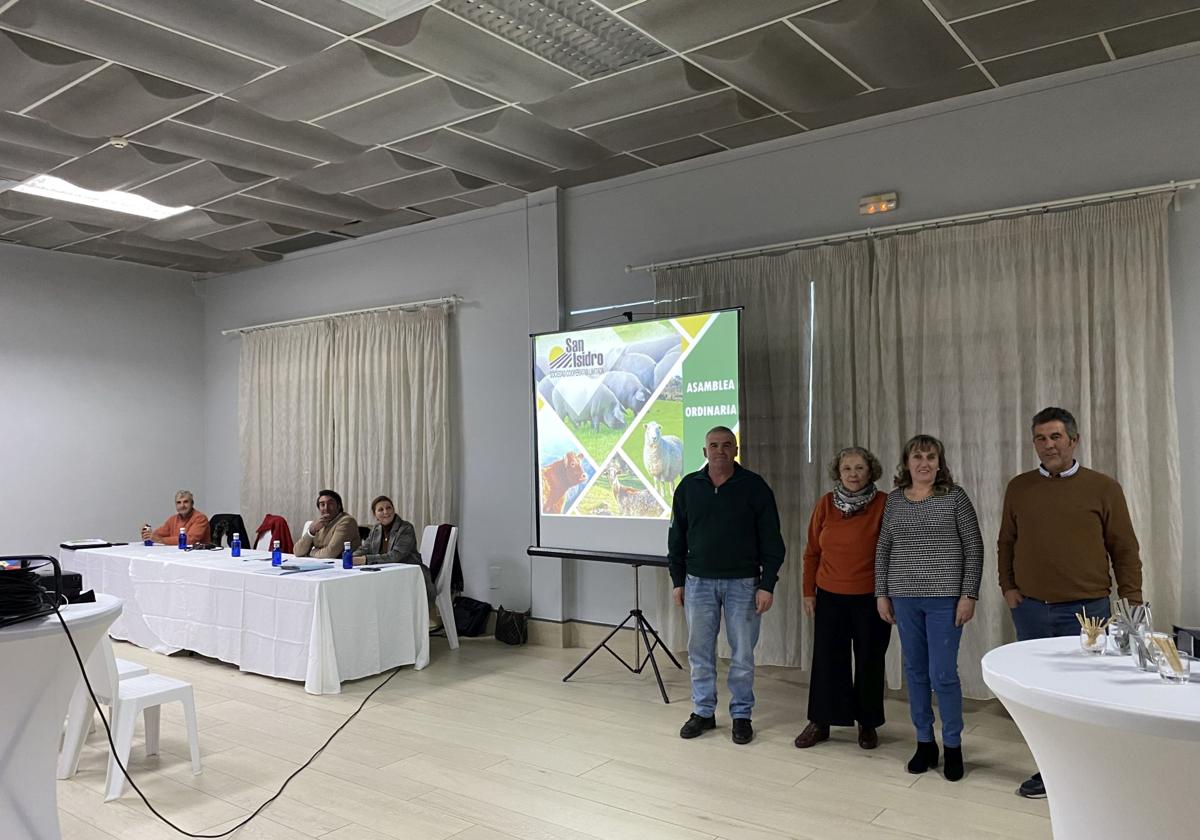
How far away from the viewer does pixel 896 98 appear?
4.71 meters

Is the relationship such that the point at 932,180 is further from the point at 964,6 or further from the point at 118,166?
the point at 118,166

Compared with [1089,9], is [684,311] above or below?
below

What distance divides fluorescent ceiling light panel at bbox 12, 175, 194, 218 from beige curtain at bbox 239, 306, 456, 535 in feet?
5.21

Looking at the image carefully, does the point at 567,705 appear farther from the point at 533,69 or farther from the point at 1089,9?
the point at 1089,9

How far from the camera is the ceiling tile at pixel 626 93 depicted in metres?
4.31

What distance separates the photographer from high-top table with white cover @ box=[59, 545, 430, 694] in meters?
5.15

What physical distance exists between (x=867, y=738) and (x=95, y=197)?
6052 millimetres

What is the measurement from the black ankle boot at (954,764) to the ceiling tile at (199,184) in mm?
5063

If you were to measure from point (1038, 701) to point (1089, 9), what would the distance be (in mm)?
3058

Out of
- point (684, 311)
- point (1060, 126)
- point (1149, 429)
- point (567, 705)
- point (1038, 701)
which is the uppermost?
point (1060, 126)

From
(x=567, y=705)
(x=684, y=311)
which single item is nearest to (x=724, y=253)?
(x=684, y=311)

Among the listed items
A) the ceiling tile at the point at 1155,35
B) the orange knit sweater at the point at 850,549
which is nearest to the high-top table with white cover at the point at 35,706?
the orange knit sweater at the point at 850,549

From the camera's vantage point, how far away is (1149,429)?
4.16 meters

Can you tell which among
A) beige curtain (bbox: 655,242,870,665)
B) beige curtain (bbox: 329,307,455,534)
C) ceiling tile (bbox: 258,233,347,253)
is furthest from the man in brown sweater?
beige curtain (bbox: 655,242,870,665)
